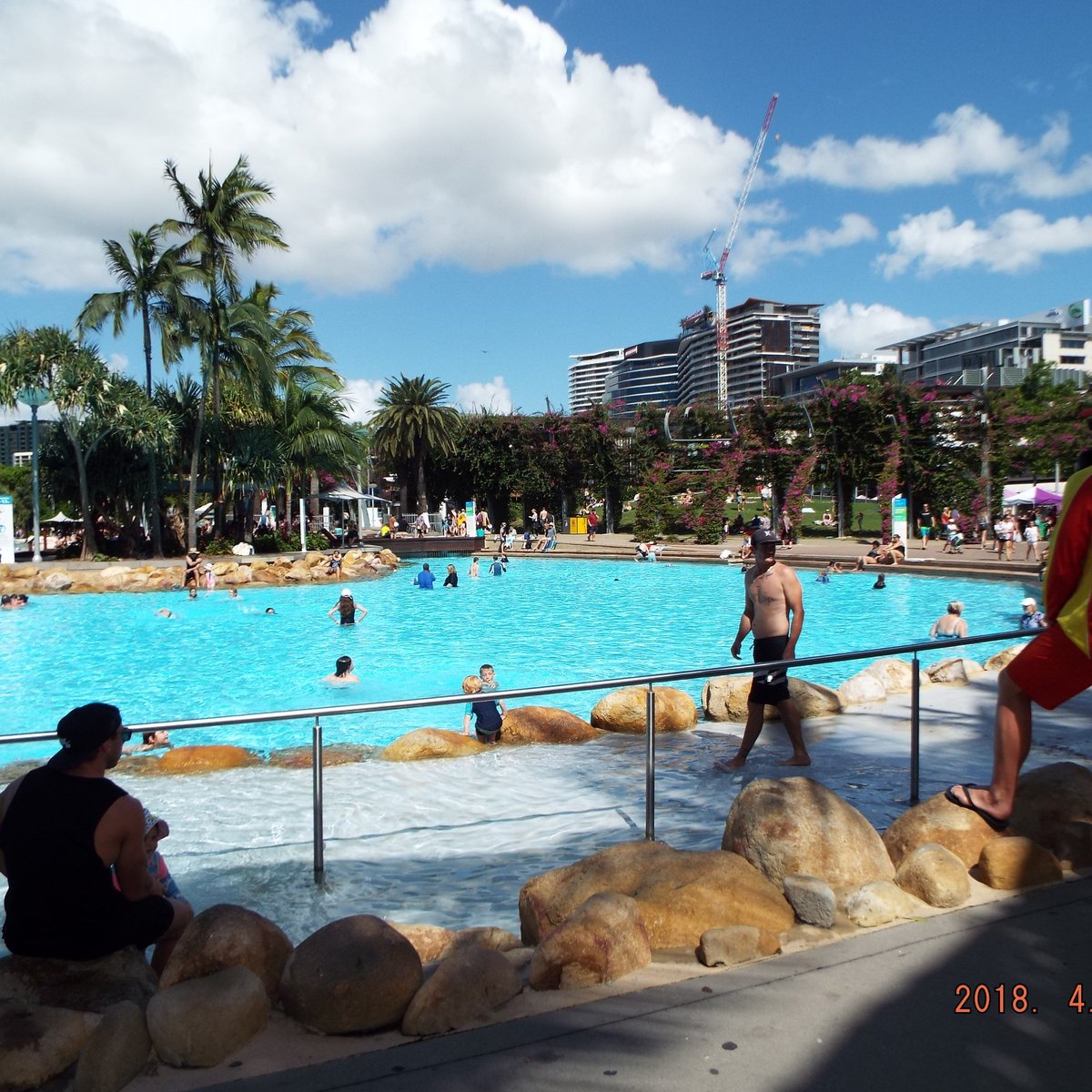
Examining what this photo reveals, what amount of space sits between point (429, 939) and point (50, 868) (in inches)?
56.0

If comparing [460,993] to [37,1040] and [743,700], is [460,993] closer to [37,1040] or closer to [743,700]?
[37,1040]

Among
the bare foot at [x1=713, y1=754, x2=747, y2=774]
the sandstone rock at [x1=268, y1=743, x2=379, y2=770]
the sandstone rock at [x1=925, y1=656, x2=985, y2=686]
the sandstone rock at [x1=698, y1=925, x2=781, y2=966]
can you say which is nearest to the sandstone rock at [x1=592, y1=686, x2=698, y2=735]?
the bare foot at [x1=713, y1=754, x2=747, y2=774]

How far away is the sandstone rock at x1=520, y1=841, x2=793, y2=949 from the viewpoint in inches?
132

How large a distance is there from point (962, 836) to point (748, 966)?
142cm

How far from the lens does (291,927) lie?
14.4 ft

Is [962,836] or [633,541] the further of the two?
[633,541]

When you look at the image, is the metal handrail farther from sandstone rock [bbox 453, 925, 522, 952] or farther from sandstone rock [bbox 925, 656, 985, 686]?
sandstone rock [bbox 925, 656, 985, 686]

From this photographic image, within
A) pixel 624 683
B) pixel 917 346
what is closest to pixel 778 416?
pixel 624 683

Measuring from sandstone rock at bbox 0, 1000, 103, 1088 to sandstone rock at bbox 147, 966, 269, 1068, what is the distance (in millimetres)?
230

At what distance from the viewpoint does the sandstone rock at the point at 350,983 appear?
2.83 metres

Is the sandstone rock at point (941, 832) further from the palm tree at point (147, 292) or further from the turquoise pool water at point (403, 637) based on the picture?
the palm tree at point (147, 292)

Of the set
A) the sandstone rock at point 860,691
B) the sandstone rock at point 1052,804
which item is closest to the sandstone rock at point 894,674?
the sandstone rock at point 860,691

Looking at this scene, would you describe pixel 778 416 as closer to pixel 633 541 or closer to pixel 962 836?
pixel 633 541

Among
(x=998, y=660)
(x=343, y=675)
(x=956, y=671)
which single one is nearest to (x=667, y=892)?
(x=956, y=671)
